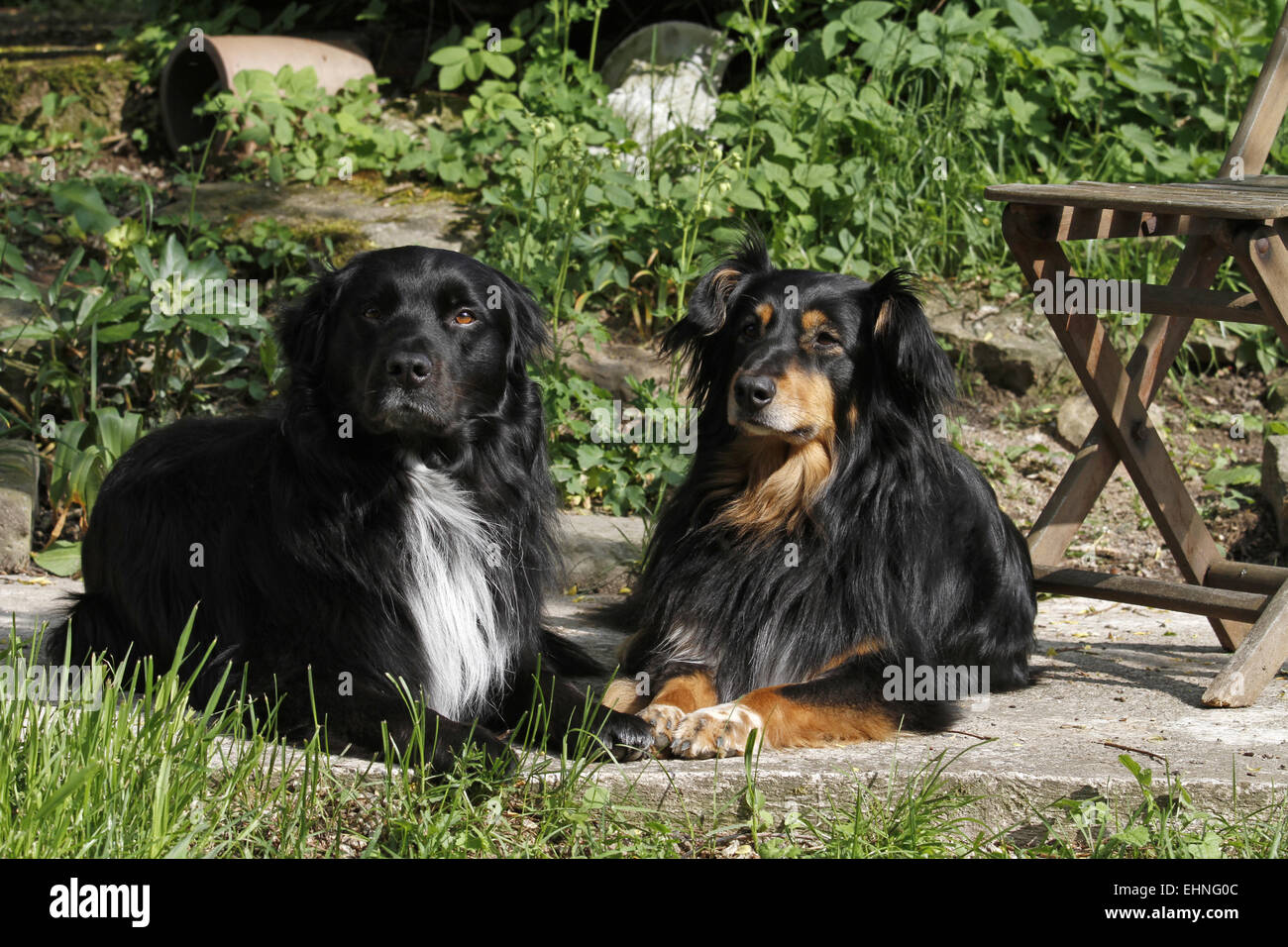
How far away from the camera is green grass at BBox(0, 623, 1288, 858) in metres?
2.85

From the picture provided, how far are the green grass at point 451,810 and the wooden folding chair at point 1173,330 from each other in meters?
0.90

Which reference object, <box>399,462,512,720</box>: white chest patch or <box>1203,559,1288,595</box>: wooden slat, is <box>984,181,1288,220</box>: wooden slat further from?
<box>399,462,512,720</box>: white chest patch

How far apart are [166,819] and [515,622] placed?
1139 millimetres

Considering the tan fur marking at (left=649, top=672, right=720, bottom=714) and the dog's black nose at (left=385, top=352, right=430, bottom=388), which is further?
the tan fur marking at (left=649, top=672, right=720, bottom=714)

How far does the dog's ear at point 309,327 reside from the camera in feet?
11.3

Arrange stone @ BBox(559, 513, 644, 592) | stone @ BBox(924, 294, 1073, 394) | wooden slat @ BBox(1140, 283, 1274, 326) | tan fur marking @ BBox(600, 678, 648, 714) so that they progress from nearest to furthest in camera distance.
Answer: tan fur marking @ BBox(600, 678, 648, 714), wooden slat @ BBox(1140, 283, 1274, 326), stone @ BBox(559, 513, 644, 592), stone @ BBox(924, 294, 1073, 394)

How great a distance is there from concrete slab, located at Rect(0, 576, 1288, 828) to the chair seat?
1378mm

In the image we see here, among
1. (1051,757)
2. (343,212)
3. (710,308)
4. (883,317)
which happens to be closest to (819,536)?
(883,317)

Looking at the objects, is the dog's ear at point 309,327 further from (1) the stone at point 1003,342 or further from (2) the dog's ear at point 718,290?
(1) the stone at point 1003,342

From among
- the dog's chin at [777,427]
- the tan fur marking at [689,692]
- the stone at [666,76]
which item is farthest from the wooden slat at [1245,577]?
the stone at [666,76]

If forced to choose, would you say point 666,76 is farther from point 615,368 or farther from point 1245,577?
point 1245,577

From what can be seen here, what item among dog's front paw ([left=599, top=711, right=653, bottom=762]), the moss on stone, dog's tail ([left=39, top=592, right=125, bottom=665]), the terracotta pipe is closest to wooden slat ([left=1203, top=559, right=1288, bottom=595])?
dog's front paw ([left=599, top=711, right=653, bottom=762])

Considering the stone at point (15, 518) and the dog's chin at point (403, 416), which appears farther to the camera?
the stone at point (15, 518)

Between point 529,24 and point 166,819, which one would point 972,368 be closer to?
point 529,24
